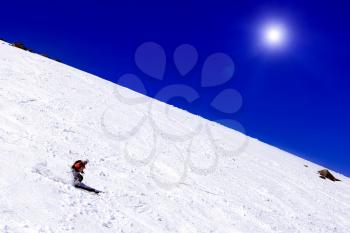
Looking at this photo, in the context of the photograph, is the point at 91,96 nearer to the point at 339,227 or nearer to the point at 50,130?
the point at 50,130

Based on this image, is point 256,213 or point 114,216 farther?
point 256,213

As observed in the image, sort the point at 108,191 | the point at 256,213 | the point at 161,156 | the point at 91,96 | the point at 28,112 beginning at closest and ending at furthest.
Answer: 1. the point at 108,191
2. the point at 256,213
3. the point at 28,112
4. the point at 161,156
5. the point at 91,96

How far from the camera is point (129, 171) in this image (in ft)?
60.8

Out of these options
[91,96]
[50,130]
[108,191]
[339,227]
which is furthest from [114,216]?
[91,96]

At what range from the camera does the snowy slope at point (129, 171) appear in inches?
504

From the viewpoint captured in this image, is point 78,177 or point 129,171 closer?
point 78,177

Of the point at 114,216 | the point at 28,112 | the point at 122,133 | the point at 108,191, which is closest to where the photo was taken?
the point at 114,216

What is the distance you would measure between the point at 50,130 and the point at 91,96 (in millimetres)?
11314

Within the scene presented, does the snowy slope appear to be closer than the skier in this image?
Yes

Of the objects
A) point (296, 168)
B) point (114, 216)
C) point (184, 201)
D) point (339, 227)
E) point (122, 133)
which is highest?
point (296, 168)

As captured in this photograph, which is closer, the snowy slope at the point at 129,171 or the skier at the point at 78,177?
the snowy slope at the point at 129,171

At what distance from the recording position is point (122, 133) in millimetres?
24781

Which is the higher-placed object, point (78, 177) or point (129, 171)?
point (129, 171)

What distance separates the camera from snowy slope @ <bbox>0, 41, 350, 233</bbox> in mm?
12797
